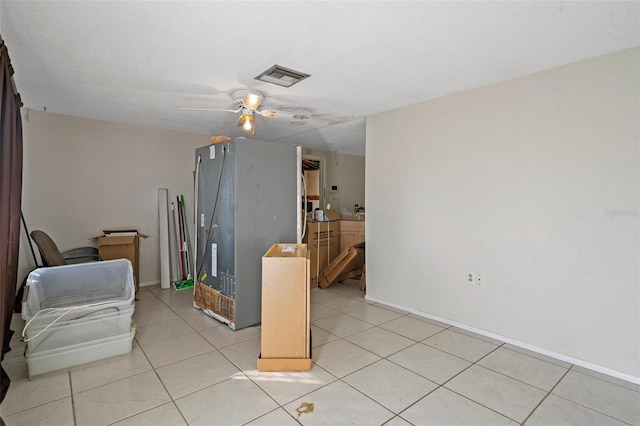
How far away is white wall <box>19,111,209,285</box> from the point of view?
3760 millimetres

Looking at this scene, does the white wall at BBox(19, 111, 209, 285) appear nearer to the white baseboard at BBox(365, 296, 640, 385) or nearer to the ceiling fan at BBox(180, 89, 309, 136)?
the ceiling fan at BBox(180, 89, 309, 136)

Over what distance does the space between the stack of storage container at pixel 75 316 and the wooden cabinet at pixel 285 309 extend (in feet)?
3.77

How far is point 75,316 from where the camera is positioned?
2322mm

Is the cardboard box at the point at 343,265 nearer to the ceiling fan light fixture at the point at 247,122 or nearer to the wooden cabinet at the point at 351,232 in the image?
the wooden cabinet at the point at 351,232

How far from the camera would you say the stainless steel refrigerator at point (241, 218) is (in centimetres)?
304

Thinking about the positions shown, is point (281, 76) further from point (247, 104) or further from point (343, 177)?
point (343, 177)

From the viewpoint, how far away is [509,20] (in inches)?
73.5

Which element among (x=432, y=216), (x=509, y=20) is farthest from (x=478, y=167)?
(x=509, y=20)

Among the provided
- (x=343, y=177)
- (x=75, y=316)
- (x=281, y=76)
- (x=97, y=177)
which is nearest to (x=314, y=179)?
(x=343, y=177)

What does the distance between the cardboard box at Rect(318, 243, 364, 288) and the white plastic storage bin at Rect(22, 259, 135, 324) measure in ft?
8.49

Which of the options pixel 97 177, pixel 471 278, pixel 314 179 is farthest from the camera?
pixel 314 179

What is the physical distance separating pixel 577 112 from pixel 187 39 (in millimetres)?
2907

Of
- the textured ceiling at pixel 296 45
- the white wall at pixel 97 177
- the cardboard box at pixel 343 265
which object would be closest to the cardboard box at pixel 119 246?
the white wall at pixel 97 177

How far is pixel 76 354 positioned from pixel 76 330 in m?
0.17
